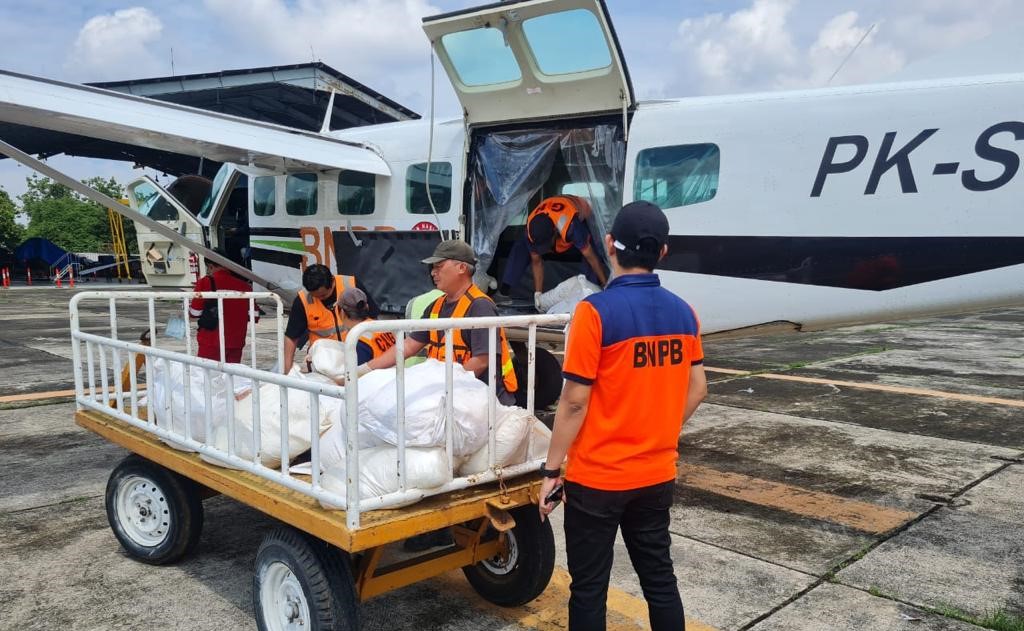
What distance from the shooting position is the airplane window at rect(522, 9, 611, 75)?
237 inches

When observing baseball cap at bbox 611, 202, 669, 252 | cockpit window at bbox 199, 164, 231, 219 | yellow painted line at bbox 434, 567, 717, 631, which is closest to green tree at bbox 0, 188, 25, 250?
cockpit window at bbox 199, 164, 231, 219

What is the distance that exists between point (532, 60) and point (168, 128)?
134 inches

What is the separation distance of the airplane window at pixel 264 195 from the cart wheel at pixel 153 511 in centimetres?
524

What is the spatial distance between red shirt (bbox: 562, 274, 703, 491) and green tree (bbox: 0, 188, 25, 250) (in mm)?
44336

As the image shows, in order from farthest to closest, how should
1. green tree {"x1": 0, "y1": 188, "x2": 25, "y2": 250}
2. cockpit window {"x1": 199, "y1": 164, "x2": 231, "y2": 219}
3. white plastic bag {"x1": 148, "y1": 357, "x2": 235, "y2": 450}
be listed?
green tree {"x1": 0, "y1": 188, "x2": 25, "y2": 250} → cockpit window {"x1": 199, "y1": 164, "x2": 231, "y2": 219} → white plastic bag {"x1": 148, "y1": 357, "x2": 235, "y2": 450}

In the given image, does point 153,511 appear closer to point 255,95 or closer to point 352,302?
point 352,302

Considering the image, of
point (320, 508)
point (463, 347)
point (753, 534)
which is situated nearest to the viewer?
point (320, 508)

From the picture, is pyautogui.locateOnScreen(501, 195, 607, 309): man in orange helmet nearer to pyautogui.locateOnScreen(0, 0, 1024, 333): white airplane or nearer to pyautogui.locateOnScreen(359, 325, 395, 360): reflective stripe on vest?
pyautogui.locateOnScreen(0, 0, 1024, 333): white airplane

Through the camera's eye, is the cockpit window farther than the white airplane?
Yes

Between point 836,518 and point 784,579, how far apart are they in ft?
3.95

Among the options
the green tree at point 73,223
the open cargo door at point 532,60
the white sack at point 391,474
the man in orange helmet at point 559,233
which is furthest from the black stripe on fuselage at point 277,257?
the green tree at point 73,223

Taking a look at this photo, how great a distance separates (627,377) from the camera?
2668 mm

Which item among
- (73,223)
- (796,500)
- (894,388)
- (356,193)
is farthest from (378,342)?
(73,223)

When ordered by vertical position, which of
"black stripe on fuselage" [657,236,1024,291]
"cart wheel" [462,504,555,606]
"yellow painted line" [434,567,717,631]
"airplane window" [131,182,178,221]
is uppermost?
"airplane window" [131,182,178,221]
